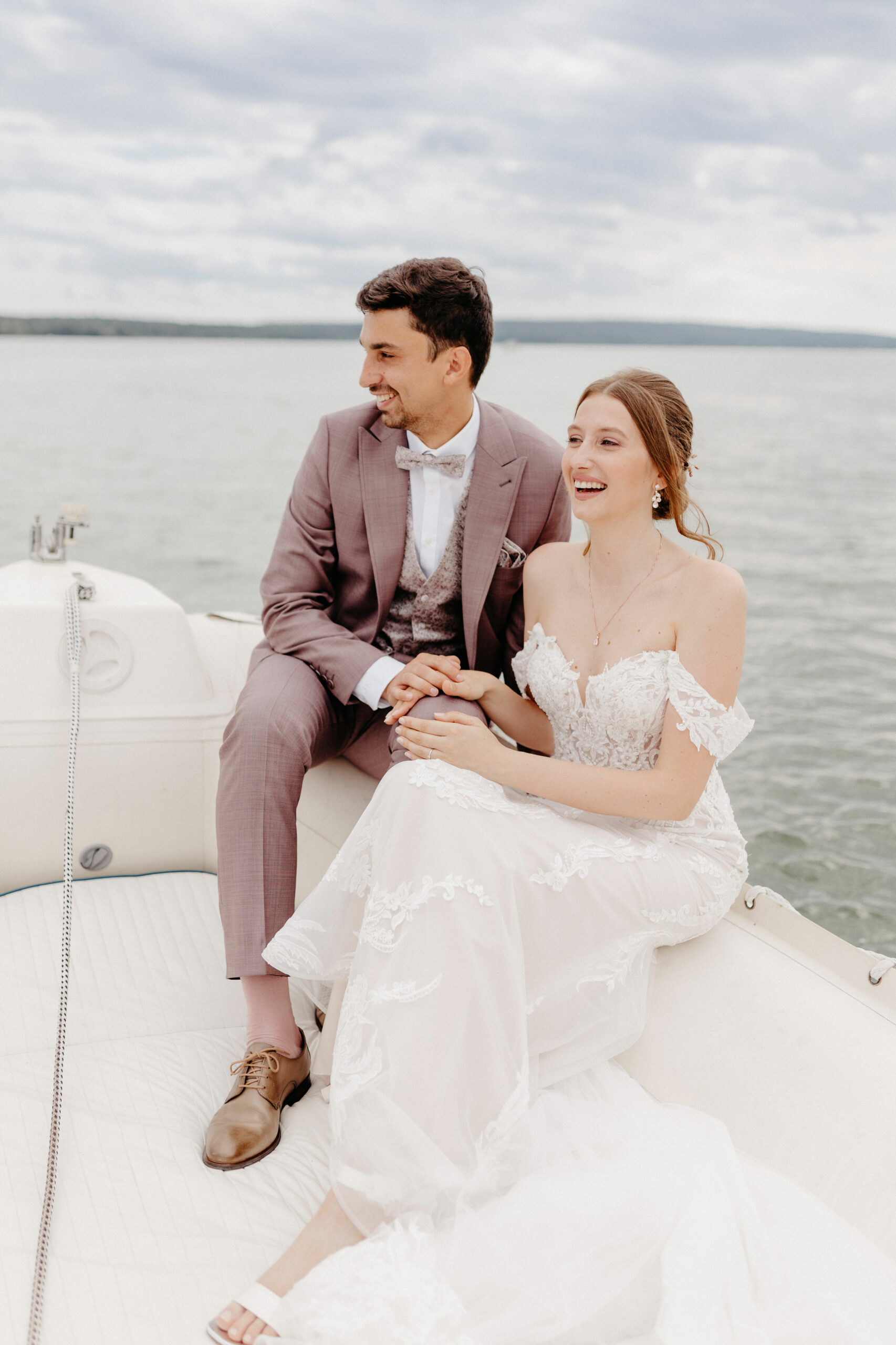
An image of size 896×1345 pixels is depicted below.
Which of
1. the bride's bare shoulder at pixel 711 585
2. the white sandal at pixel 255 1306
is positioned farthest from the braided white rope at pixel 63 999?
the bride's bare shoulder at pixel 711 585

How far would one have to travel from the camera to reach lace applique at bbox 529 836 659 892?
147 cm

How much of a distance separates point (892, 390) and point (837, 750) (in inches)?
1478

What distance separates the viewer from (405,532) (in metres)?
2.12

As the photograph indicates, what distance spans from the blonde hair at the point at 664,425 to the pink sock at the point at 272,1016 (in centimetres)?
100

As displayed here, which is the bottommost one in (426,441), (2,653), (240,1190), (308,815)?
(240,1190)

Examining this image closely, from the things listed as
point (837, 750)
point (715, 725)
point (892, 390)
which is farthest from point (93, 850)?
point (892, 390)

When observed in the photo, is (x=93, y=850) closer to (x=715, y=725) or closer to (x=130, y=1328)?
(x=130, y=1328)

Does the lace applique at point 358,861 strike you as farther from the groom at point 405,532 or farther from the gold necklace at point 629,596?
the gold necklace at point 629,596

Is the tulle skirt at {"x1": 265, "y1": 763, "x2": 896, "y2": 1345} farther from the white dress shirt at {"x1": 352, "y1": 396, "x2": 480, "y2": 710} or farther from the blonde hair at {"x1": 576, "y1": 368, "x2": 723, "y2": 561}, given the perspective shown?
the white dress shirt at {"x1": 352, "y1": 396, "x2": 480, "y2": 710}

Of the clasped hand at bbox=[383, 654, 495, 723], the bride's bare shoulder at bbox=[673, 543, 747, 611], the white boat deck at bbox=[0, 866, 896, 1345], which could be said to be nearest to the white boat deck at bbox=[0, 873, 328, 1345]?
the white boat deck at bbox=[0, 866, 896, 1345]

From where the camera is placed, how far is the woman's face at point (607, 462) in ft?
5.73

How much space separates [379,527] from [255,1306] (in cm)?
136

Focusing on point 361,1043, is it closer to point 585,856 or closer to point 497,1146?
point 497,1146

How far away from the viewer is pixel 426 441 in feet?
7.10
